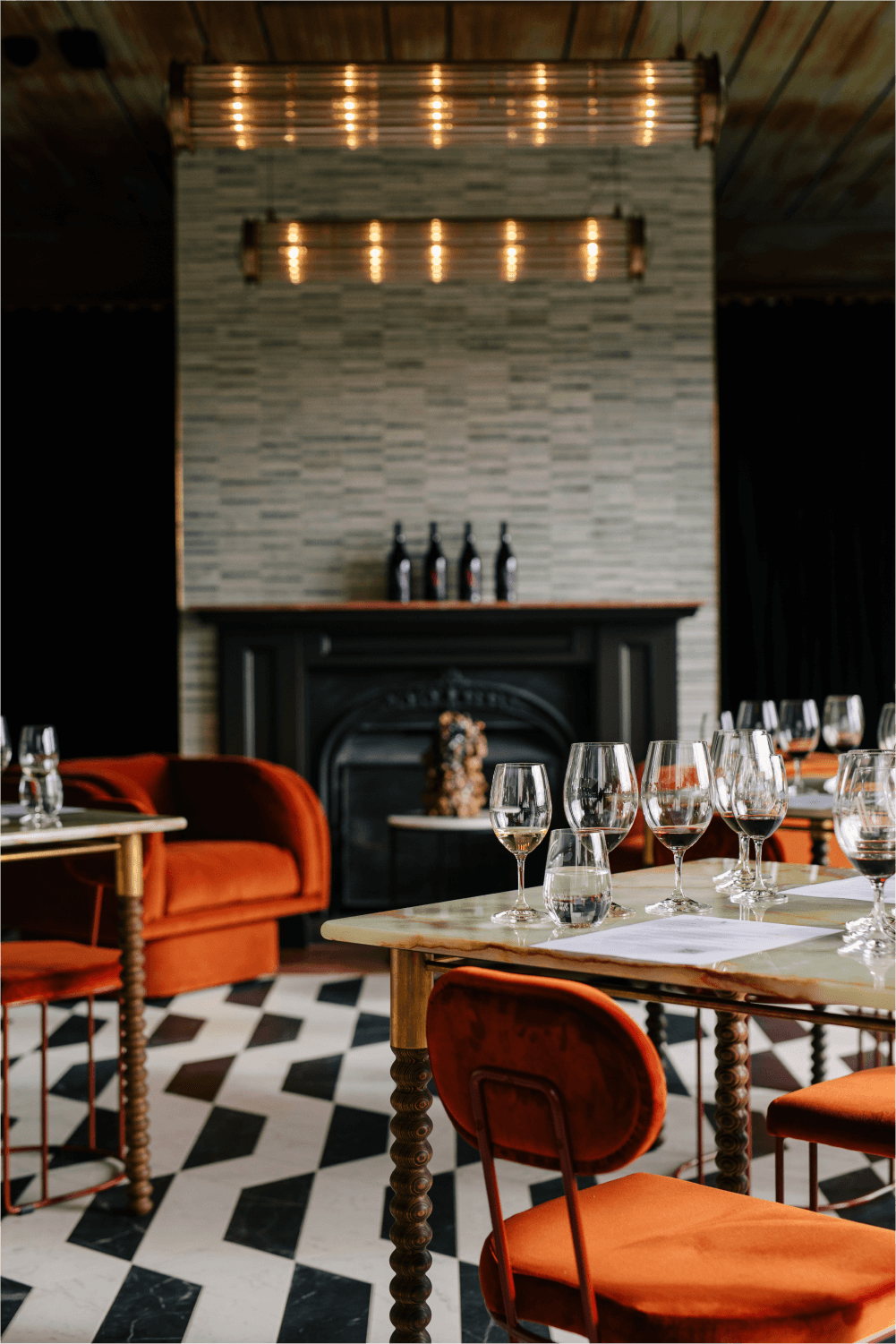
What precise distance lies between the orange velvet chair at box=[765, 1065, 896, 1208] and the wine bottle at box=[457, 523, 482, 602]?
10.7ft

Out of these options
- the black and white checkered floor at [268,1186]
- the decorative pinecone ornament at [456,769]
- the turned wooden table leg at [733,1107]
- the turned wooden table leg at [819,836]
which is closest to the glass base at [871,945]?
the turned wooden table leg at [733,1107]

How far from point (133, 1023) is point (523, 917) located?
51.3 inches

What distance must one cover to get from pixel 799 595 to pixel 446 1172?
15.6 ft

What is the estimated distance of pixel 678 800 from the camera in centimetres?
141

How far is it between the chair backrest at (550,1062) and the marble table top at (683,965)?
0.47 ft

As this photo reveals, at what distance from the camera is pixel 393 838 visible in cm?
427

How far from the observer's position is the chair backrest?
3.11ft

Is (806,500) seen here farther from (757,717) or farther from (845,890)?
Answer: (845,890)

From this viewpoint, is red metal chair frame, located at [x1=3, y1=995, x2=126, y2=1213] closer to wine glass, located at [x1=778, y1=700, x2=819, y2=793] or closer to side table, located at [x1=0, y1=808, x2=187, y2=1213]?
side table, located at [x1=0, y1=808, x2=187, y2=1213]

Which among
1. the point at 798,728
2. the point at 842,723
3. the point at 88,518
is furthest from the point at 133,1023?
the point at 88,518

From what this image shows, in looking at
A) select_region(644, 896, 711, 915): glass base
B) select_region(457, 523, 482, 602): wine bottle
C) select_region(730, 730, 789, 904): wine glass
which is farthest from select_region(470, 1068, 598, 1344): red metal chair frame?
select_region(457, 523, 482, 602): wine bottle

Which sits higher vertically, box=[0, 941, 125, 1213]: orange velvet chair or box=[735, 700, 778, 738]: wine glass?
box=[735, 700, 778, 738]: wine glass

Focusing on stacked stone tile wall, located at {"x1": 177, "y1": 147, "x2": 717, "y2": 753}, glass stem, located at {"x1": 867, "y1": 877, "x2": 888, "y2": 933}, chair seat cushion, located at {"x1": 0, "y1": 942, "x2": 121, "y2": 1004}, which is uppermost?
stacked stone tile wall, located at {"x1": 177, "y1": 147, "x2": 717, "y2": 753}

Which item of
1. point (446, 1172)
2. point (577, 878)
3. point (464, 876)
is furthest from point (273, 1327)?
point (464, 876)
